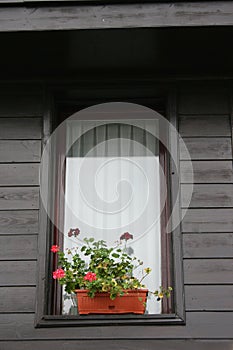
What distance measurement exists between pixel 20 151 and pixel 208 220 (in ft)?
3.52

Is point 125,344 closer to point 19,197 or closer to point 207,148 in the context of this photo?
point 19,197

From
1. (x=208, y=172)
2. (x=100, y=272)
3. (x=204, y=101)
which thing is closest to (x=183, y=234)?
(x=208, y=172)

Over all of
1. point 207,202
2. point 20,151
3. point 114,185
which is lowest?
point 207,202

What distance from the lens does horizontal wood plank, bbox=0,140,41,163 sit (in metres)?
3.62

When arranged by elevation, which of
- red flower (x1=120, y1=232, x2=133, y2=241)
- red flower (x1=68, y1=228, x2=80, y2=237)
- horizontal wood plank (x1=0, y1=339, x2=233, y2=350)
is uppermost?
red flower (x1=68, y1=228, x2=80, y2=237)

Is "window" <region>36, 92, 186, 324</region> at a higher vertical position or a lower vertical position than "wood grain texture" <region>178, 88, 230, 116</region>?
lower

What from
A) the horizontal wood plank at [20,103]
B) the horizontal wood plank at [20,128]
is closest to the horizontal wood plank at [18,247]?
the horizontal wood plank at [20,128]

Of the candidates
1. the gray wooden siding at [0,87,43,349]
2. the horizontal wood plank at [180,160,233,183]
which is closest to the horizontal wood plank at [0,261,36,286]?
the gray wooden siding at [0,87,43,349]

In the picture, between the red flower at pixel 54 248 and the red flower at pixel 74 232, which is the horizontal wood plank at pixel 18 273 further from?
the red flower at pixel 74 232

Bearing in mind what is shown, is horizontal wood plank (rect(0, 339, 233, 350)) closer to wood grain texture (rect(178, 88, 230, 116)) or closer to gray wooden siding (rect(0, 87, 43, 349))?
gray wooden siding (rect(0, 87, 43, 349))

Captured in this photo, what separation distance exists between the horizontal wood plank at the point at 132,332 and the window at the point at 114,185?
0.63 ft

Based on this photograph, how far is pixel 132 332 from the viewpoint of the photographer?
3.24 meters

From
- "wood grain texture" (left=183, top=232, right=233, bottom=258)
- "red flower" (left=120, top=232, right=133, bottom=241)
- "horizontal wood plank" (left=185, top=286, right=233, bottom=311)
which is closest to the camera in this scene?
"horizontal wood plank" (left=185, top=286, right=233, bottom=311)

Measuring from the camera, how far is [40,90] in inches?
149
